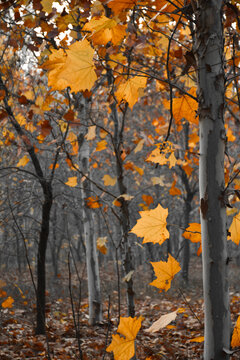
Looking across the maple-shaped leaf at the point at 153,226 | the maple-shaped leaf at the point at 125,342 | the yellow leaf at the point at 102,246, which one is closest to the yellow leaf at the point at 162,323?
the maple-shaped leaf at the point at 125,342

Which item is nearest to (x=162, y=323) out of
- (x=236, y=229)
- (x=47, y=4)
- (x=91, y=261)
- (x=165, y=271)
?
(x=165, y=271)

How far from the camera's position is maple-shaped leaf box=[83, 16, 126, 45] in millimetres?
1295

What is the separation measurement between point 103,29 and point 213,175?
79 cm

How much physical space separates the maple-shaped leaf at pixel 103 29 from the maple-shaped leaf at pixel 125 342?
1312 mm

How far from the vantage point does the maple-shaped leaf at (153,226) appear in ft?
4.83

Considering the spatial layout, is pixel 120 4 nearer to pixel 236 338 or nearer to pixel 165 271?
pixel 165 271

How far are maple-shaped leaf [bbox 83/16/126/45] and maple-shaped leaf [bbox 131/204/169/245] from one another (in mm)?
830

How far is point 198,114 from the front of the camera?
1.27 meters

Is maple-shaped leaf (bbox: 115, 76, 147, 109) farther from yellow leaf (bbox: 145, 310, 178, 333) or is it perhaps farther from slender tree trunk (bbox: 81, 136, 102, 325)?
slender tree trunk (bbox: 81, 136, 102, 325)

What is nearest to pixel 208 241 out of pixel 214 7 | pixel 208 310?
pixel 208 310

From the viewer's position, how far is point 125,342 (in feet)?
4.81

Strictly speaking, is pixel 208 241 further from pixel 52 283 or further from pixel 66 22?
pixel 52 283

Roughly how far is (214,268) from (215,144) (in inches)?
19.6

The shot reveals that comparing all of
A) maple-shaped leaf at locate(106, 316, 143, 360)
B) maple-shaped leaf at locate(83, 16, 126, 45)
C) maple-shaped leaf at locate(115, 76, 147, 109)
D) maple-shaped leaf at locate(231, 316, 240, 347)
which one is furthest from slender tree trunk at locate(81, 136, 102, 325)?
maple-shaped leaf at locate(231, 316, 240, 347)
